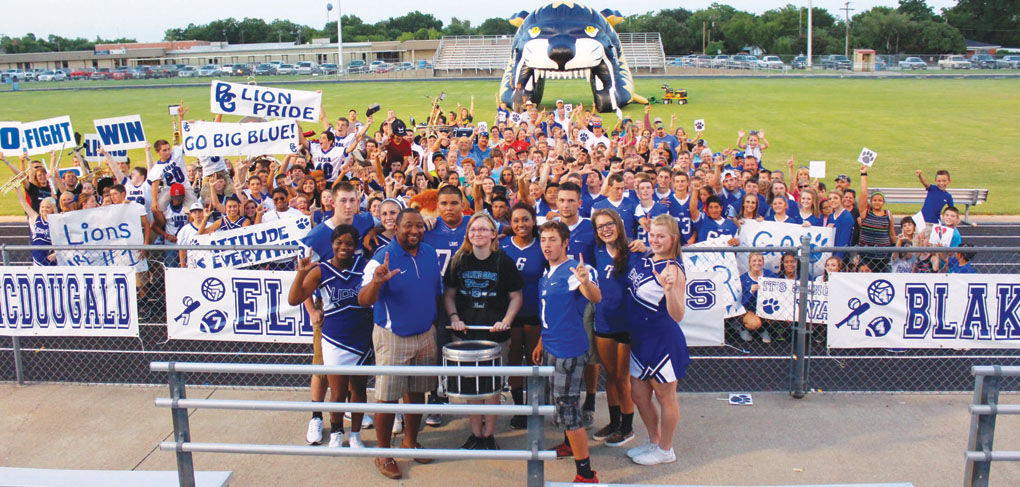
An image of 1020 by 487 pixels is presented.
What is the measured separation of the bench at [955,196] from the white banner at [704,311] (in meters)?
9.84

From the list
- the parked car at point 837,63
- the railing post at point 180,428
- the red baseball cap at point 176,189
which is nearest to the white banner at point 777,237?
the railing post at point 180,428

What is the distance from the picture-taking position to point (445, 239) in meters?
6.16

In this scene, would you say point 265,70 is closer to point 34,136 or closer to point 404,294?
point 34,136

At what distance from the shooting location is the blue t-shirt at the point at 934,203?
10508 millimetres

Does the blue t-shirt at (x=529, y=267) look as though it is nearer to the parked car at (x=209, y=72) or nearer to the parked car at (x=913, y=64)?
the parked car at (x=913, y=64)

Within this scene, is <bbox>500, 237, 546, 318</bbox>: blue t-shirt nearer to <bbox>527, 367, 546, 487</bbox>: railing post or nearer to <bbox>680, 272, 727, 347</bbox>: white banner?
<bbox>680, 272, 727, 347</bbox>: white banner

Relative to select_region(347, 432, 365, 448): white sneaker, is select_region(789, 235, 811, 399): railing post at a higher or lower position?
higher

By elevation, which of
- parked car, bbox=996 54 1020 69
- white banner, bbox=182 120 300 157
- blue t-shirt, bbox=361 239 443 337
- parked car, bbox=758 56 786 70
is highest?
parked car, bbox=758 56 786 70

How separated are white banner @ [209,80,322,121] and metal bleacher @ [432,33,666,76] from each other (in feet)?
189

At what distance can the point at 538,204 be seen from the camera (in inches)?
328

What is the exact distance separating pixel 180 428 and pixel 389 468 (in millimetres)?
1425

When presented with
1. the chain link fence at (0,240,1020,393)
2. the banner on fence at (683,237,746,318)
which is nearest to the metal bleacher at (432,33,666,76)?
the chain link fence at (0,240,1020,393)

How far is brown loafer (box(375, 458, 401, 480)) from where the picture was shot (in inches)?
199

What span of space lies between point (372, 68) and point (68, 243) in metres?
69.7
